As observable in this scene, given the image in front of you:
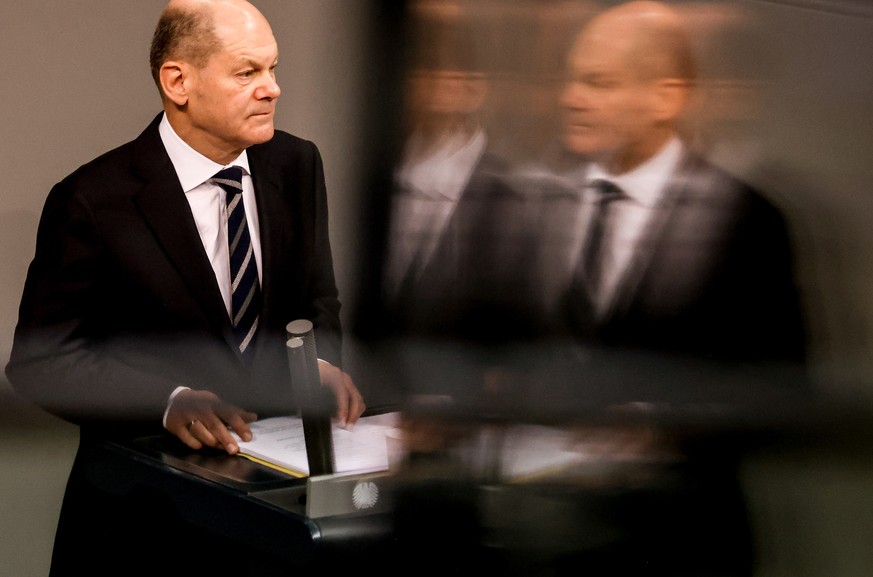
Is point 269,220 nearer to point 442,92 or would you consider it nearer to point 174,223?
point 174,223

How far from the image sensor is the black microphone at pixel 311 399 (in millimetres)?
1154

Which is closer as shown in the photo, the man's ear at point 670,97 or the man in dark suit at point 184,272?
the man's ear at point 670,97

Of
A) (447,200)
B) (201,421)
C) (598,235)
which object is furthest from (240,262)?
(598,235)

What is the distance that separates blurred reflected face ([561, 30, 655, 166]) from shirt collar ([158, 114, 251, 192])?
0.42 metres

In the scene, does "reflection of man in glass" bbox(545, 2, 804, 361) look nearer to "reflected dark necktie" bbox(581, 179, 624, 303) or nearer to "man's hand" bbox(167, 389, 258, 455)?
"reflected dark necktie" bbox(581, 179, 624, 303)

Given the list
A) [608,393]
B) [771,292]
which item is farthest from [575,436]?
[771,292]

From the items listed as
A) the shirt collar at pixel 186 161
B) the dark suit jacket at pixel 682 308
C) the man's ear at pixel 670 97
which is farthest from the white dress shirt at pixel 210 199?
the man's ear at pixel 670 97

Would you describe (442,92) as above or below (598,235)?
above

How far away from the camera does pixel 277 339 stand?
133 centimetres

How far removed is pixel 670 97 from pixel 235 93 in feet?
1.56

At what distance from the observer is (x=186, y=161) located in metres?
1.31

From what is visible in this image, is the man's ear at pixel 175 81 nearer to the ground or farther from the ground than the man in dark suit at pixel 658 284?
farther from the ground

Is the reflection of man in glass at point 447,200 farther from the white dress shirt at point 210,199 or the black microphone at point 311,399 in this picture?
the white dress shirt at point 210,199

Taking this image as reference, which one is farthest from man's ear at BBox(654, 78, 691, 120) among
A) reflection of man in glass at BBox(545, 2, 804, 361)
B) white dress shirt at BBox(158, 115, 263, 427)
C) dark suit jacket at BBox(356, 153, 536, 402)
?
white dress shirt at BBox(158, 115, 263, 427)
